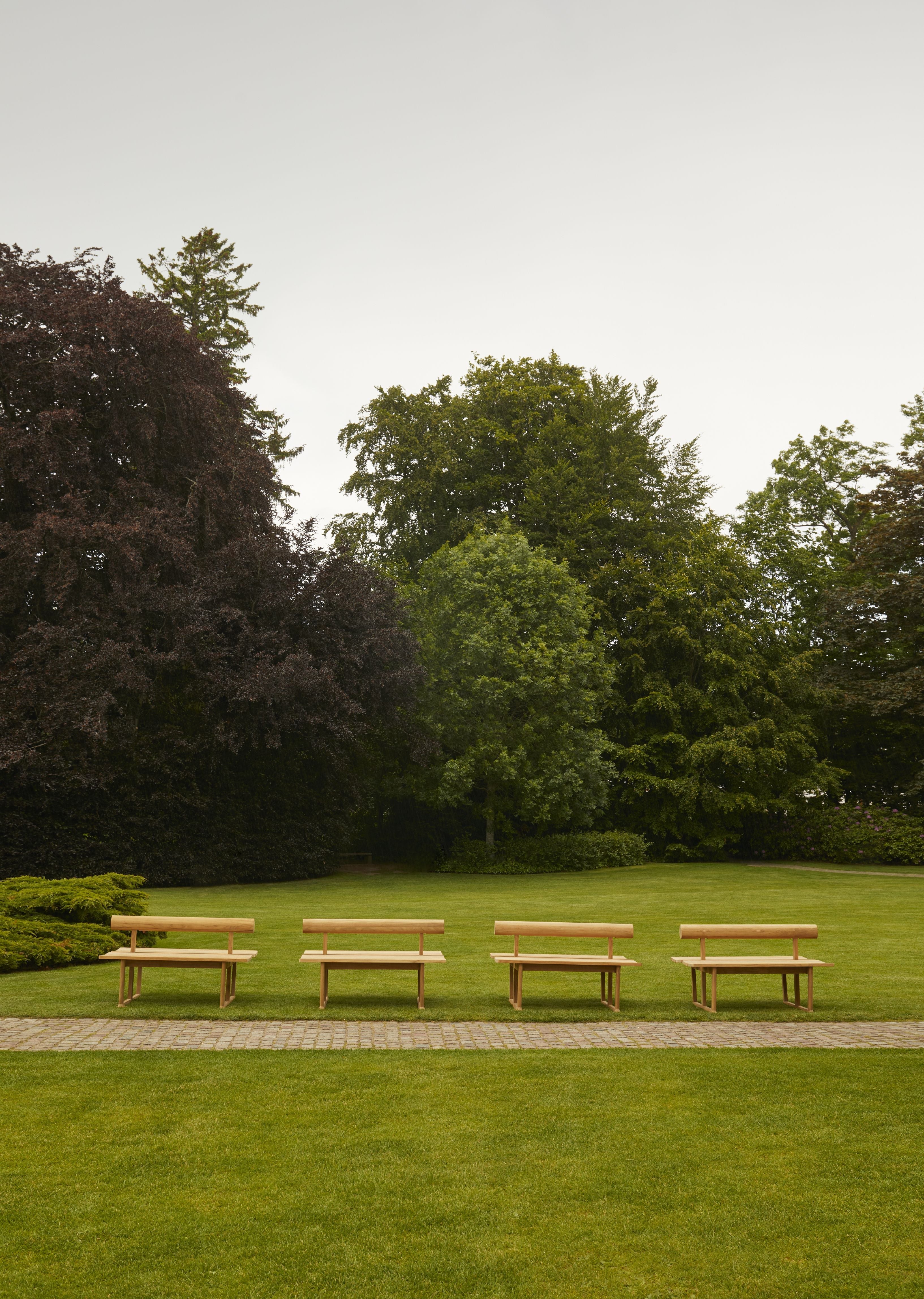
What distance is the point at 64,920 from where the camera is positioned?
13711mm

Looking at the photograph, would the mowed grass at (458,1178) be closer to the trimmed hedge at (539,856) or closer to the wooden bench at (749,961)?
the wooden bench at (749,961)

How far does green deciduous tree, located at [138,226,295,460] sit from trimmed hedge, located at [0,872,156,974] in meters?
29.1

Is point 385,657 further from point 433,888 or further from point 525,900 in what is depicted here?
point 525,900

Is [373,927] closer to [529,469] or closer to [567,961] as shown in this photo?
[567,961]

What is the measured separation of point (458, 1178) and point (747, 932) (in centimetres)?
564

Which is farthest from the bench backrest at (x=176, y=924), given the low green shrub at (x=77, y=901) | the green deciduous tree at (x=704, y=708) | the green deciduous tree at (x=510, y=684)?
the green deciduous tree at (x=704, y=708)

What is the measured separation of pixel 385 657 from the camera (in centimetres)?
2748

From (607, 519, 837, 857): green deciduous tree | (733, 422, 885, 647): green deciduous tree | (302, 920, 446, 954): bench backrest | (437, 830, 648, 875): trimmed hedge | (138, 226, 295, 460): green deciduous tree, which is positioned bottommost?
(437, 830, 648, 875): trimmed hedge

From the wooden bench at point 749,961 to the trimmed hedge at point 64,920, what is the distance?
22.5 ft

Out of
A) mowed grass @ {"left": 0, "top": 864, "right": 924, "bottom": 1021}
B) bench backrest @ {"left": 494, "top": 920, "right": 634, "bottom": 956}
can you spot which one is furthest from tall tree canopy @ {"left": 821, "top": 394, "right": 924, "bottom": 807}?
bench backrest @ {"left": 494, "top": 920, "right": 634, "bottom": 956}

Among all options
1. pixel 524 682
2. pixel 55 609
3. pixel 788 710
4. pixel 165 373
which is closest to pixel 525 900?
pixel 524 682

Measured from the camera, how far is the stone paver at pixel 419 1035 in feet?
27.9

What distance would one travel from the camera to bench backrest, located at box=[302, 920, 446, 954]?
33.7ft

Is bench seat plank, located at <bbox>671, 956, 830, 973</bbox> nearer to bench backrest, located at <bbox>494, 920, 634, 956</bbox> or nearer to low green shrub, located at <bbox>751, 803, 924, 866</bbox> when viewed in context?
bench backrest, located at <bbox>494, 920, 634, 956</bbox>
